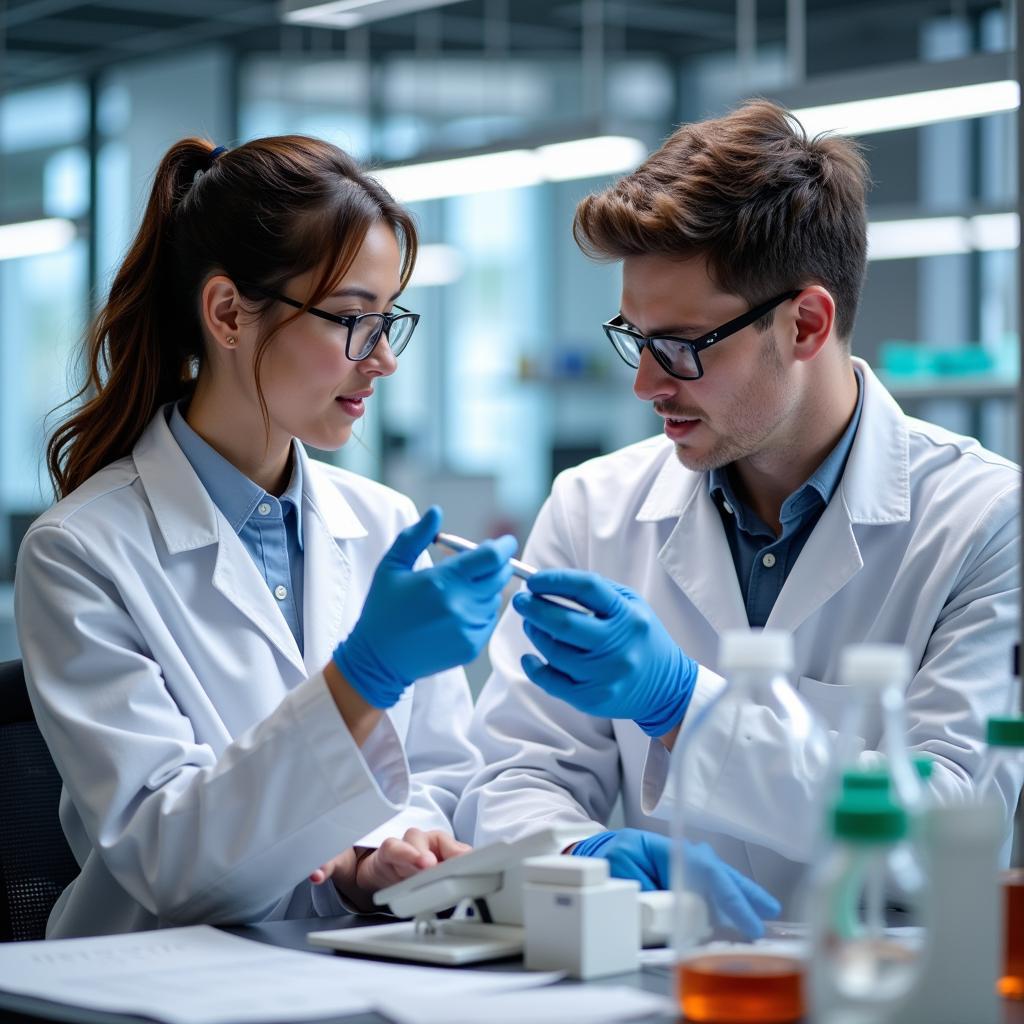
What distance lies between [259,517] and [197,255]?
388 mm

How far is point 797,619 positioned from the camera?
6.57 ft

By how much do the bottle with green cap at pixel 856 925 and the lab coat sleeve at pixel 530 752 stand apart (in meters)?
0.88

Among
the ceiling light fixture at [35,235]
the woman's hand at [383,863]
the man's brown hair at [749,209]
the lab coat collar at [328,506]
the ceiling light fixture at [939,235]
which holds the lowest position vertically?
the woman's hand at [383,863]

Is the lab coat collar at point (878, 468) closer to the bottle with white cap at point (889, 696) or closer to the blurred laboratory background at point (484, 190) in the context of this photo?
the bottle with white cap at point (889, 696)

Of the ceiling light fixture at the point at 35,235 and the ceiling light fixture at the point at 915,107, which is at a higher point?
the ceiling light fixture at the point at 35,235

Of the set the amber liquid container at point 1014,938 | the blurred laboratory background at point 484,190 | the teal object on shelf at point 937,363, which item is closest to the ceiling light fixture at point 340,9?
the amber liquid container at point 1014,938

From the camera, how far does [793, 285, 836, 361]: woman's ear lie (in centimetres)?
213

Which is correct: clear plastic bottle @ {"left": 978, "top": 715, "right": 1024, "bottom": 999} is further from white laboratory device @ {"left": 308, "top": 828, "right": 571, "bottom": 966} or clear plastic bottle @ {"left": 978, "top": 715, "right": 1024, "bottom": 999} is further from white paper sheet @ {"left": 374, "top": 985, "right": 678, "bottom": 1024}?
white laboratory device @ {"left": 308, "top": 828, "right": 571, "bottom": 966}

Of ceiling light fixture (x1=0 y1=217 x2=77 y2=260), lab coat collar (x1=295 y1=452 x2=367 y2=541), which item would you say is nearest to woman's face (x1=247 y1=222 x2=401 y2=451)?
lab coat collar (x1=295 y1=452 x2=367 y2=541)

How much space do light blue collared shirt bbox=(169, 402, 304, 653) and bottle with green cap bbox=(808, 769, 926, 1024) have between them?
3.63 ft

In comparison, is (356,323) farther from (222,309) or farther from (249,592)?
(249,592)

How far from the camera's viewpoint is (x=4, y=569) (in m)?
8.46

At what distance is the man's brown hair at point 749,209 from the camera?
2059mm

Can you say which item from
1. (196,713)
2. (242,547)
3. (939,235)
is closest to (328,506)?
(242,547)
